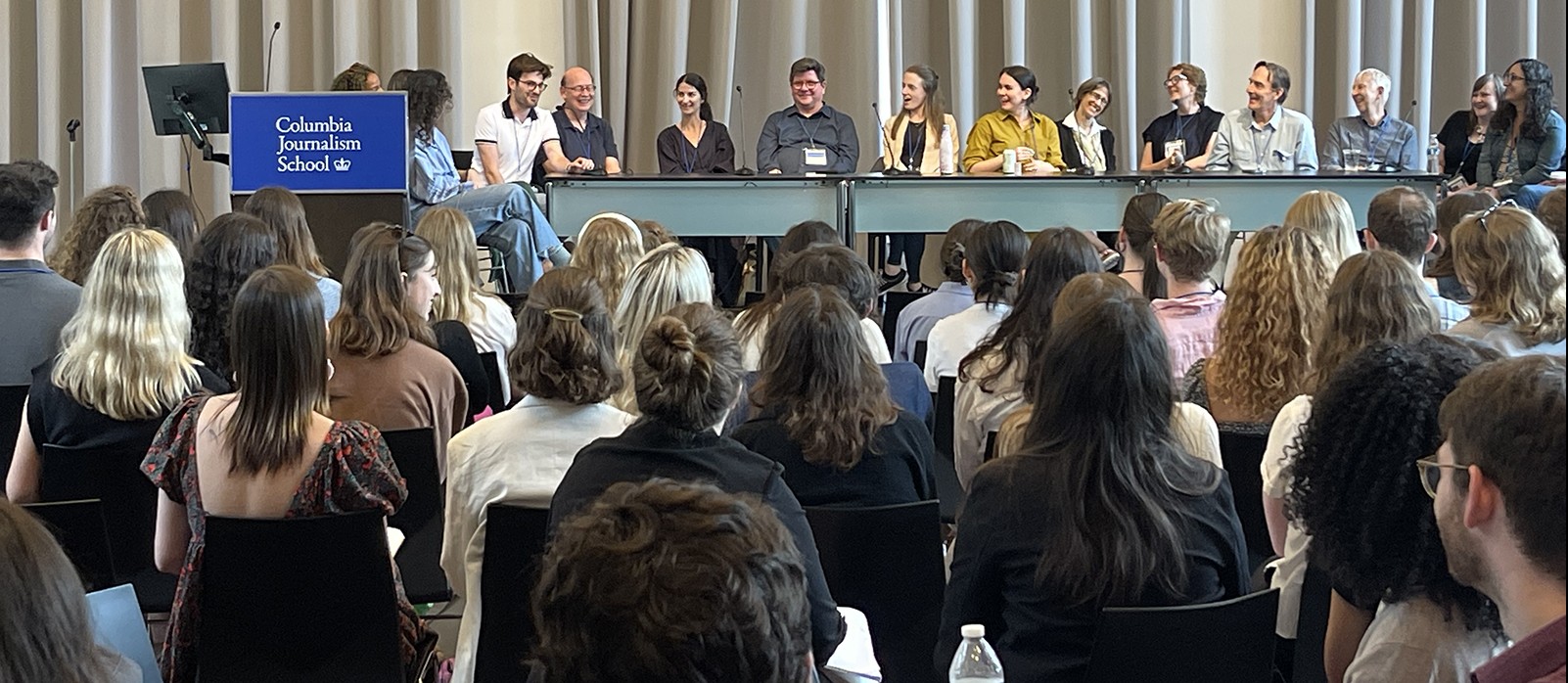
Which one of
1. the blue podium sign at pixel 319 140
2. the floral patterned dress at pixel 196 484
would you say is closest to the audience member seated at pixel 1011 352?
the floral patterned dress at pixel 196 484

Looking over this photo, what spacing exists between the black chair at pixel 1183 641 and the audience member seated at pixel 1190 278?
2005mm

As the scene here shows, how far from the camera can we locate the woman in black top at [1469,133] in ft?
28.9

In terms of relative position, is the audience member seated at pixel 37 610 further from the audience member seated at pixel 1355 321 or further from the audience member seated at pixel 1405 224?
the audience member seated at pixel 1405 224

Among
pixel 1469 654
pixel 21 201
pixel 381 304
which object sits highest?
pixel 21 201

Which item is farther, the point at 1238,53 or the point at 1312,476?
the point at 1238,53

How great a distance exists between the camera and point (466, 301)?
4.97m

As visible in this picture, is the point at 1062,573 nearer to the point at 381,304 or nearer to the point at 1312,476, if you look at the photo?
the point at 1312,476

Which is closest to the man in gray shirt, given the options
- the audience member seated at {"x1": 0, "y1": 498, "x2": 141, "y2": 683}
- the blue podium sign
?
the blue podium sign

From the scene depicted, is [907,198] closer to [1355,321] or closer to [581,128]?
[581,128]

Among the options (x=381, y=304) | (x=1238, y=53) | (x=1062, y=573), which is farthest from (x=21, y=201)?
(x=1238, y=53)

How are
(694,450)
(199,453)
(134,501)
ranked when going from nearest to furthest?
(694,450), (199,453), (134,501)

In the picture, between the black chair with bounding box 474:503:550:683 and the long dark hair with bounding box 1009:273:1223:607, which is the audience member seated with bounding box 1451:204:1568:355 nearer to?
the long dark hair with bounding box 1009:273:1223:607

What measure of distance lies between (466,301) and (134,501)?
1.77 meters

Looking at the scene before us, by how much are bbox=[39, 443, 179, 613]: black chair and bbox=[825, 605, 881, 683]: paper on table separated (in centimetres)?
155
